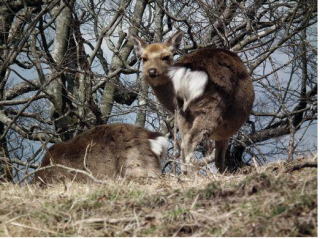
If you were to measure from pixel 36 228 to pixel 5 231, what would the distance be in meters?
0.21

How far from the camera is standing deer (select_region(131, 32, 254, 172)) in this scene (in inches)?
305

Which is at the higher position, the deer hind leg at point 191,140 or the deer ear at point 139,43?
the deer ear at point 139,43

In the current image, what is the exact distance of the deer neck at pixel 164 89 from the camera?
8.35m

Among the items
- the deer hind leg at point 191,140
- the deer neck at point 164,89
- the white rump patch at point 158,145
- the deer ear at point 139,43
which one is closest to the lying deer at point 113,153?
the white rump patch at point 158,145

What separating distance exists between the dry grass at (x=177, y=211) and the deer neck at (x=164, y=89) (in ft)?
12.6

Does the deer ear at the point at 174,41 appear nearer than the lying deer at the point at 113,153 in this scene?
No

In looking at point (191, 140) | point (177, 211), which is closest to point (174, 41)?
point (191, 140)

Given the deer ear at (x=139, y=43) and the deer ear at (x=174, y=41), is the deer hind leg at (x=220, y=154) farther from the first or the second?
the deer ear at (x=139, y=43)

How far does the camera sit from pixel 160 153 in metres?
7.29

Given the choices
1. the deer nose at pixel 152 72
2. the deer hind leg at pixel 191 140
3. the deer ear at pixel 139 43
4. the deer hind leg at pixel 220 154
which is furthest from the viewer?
the deer ear at pixel 139 43

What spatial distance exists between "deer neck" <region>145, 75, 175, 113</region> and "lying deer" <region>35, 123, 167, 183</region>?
0.95m

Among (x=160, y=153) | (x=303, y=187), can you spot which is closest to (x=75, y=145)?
(x=160, y=153)

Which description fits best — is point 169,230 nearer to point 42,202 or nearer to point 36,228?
point 36,228

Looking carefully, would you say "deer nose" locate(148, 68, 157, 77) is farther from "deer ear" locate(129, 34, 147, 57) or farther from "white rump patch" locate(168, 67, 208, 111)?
"deer ear" locate(129, 34, 147, 57)
